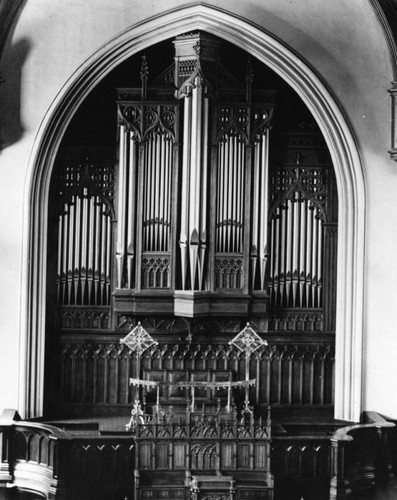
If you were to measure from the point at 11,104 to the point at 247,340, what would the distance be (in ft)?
16.2

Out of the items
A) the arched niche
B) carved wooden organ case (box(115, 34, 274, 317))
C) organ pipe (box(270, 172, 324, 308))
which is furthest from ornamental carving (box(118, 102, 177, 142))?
organ pipe (box(270, 172, 324, 308))

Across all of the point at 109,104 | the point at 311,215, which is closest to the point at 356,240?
the point at 311,215

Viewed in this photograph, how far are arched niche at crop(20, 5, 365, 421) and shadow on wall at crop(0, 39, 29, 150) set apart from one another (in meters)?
0.36

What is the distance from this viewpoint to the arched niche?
14195 millimetres

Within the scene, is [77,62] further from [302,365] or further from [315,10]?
[302,365]

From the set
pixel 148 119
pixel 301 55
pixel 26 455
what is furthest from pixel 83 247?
pixel 301 55

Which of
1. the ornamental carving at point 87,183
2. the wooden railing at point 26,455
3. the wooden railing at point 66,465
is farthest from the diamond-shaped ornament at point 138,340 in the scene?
the wooden railing at point 26,455

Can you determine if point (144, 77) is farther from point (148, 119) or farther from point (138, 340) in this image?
point (138, 340)

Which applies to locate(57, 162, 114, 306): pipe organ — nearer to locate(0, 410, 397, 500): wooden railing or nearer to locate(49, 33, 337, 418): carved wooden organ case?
locate(49, 33, 337, 418): carved wooden organ case

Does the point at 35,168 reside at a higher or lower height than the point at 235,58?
lower

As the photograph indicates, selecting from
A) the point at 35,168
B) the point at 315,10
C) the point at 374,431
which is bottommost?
the point at 374,431

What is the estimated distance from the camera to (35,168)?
14.2 meters

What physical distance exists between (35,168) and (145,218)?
178cm

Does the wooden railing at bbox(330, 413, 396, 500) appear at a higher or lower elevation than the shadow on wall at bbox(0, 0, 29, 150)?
lower
